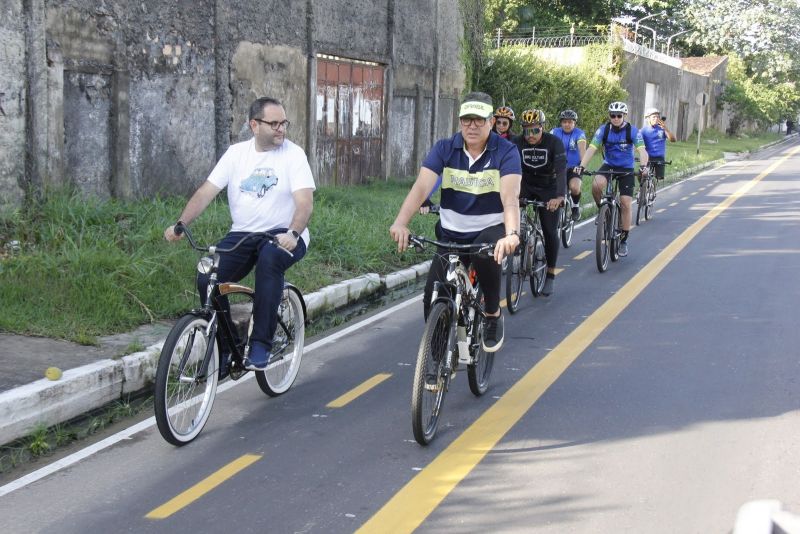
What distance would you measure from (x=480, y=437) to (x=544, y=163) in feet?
16.0

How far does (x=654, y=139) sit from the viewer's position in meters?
16.4

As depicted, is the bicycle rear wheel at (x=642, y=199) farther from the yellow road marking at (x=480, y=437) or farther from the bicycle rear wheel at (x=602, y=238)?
the yellow road marking at (x=480, y=437)

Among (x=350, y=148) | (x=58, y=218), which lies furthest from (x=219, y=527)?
(x=350, y=148)

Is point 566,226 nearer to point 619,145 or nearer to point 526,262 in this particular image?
point 619,145

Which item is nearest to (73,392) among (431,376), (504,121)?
(431,376)

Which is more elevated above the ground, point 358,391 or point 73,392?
point 73,392

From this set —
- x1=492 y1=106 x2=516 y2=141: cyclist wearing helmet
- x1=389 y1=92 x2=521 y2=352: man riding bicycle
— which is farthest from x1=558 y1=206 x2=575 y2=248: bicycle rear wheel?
x1=389 y1=92 x2=521 y2=352: man riding bicycle

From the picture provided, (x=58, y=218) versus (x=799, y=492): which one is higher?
(x=58, y=218)

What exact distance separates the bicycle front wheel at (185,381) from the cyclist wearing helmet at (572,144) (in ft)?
25.9

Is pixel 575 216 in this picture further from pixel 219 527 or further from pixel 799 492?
pixel 219 527

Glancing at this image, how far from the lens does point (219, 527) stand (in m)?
4.27

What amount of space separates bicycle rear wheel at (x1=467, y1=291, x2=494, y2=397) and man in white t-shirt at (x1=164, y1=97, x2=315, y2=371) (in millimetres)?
1194

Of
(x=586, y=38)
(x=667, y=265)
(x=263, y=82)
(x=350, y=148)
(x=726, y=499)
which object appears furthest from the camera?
(x=586, y=38)

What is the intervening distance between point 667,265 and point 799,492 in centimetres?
725
